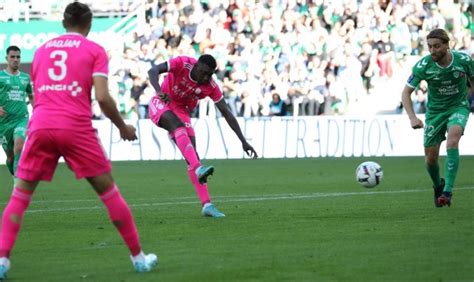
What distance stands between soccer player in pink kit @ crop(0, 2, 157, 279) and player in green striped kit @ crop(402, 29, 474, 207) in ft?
20.8

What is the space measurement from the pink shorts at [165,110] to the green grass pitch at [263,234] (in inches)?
45.6

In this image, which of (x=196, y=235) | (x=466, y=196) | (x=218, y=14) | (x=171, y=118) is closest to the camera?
(x=196, y=235)

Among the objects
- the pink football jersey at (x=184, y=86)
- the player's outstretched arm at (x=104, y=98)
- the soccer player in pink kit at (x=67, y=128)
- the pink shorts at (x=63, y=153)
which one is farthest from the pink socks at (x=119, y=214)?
the pink football jersey at (x=184, y=86)

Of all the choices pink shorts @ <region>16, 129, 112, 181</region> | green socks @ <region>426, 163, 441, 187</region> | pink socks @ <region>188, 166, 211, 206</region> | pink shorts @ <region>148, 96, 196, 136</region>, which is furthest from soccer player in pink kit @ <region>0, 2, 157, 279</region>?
green socks @ <region>426, 163, 441, 187</region>

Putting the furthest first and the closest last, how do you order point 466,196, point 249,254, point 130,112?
point 130,112 < point 466,196 < point 249,254

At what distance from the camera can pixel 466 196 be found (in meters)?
16.1

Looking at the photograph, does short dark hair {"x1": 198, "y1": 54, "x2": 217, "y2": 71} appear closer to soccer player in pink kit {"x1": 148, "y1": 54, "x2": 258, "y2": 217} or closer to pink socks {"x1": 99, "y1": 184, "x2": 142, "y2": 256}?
soccer player in pink kit {"x1": 148, "y1": 54, "x2": 258, "y2": 217}

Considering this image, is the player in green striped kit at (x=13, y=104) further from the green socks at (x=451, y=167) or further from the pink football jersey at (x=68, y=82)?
the pink football jersey at (x=68, y=82)

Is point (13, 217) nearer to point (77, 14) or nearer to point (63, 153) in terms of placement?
point (63, 153)

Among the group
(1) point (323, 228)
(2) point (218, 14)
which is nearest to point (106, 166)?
(1) point (323, 228)

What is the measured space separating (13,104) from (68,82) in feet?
32.4

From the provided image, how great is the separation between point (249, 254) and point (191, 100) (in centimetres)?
506

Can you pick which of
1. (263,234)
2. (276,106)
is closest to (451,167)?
(263,234)

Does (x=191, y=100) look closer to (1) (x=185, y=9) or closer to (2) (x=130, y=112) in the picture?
(2) (x=130, y=112)
